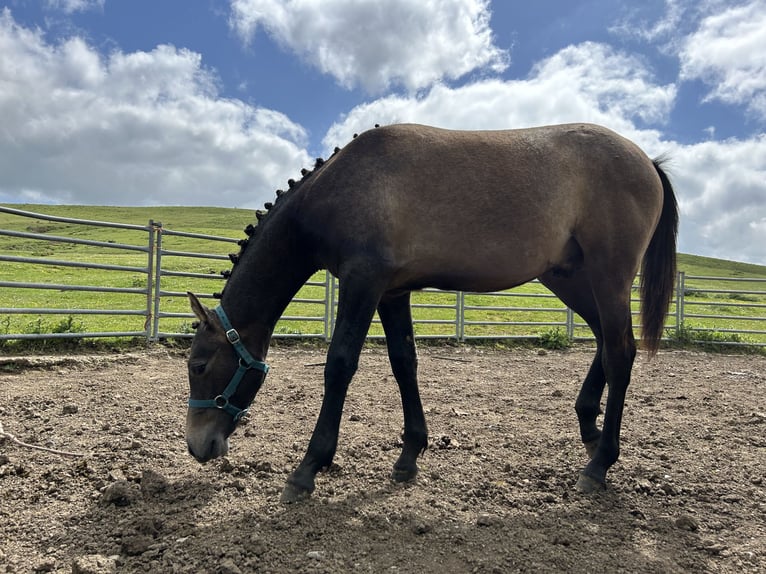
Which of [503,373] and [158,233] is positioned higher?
[158,233]

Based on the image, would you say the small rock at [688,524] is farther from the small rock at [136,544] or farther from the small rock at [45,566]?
the small rock at [45,566]

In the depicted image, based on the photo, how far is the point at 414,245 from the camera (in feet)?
9.53

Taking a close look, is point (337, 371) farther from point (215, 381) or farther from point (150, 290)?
point (150, 290)

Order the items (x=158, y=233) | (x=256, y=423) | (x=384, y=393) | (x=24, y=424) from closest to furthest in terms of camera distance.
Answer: (x=24, y=424), (x=256, y=423), (x=384, y=393), (x=158, y=233)

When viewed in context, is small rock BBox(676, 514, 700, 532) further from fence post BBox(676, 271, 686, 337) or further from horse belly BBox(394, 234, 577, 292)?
fence post BBox(676, 271, 686, 337)

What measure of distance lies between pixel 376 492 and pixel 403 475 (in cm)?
26

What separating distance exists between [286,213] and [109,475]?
1.92 metres

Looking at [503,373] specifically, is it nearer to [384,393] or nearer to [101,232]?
[384,393]

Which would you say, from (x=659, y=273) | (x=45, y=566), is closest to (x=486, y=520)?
(x=45, y=566)

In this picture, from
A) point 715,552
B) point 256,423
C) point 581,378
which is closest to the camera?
point 715,552

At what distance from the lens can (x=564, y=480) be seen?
3.21 m

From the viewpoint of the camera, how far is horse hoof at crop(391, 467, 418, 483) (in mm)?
3121

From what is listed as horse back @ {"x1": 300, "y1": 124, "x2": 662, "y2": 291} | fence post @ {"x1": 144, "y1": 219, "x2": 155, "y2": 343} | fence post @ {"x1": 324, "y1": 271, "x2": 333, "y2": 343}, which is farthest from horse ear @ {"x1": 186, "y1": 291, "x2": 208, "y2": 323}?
fence post @ {"x1": 324, "y1": 271, "x2": 333, "y2": 343}

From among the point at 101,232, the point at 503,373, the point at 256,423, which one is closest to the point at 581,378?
the point at 503,373
